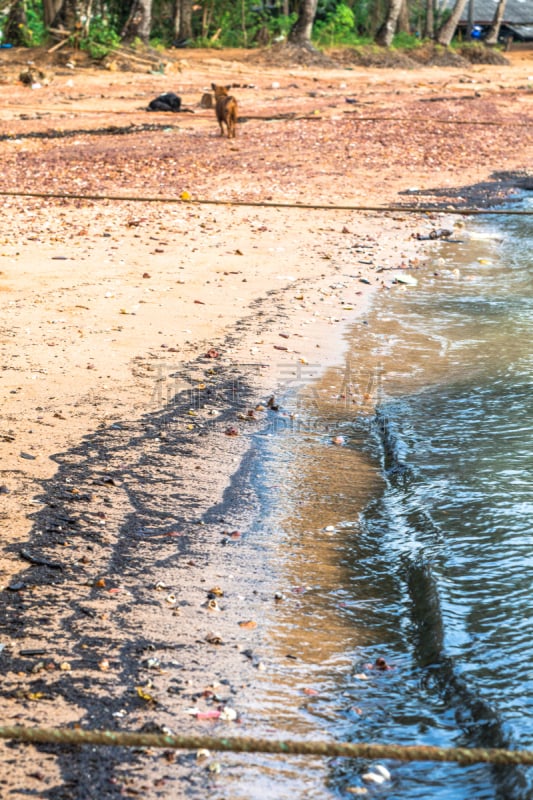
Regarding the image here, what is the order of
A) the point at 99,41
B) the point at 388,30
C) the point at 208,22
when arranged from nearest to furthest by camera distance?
the point at 99,41 < the point at 208,22 < the point at 388,30

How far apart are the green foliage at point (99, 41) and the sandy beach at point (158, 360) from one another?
5907 millimetres

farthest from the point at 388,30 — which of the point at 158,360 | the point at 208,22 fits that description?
the point at 158,360

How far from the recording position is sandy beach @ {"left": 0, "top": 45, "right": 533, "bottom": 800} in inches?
123

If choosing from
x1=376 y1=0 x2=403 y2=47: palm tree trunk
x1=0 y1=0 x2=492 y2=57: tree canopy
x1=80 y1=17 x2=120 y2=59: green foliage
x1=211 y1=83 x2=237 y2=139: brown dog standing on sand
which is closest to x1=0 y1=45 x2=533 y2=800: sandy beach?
x1=211 y1=83 x2=237 y2=139: brown dog standing on sand

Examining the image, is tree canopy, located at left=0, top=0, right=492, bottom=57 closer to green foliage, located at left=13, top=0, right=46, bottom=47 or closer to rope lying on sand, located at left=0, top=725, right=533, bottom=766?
green foliage, located at left=13, top=0, right=46, bottom=47

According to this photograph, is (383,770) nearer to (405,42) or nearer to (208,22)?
(208,22)

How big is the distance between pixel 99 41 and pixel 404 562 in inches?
822

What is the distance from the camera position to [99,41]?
73.5 ft

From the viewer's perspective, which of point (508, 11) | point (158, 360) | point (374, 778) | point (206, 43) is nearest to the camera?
point (374, 778)

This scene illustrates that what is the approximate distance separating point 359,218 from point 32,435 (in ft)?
21.9

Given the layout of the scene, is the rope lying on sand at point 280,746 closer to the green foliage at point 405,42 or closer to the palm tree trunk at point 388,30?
the palm tree trunk at point 388,30

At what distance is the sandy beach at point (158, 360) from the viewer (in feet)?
10.3

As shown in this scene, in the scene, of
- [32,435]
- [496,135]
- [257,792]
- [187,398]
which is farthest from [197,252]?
[496,135]

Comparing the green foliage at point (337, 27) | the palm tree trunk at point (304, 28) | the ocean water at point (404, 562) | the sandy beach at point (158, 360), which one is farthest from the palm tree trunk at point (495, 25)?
the ocean water at point (404, 562)
